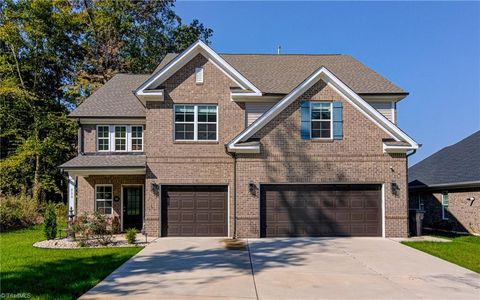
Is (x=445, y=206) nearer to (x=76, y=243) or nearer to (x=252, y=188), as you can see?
(x=252, y=188)


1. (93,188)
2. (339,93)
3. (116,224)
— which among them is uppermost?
(339,93)

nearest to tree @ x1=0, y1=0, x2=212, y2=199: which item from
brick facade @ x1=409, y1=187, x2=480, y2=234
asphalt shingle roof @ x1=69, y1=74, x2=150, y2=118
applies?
asphalt shingle roof @ x1=69, y1=74, x2=150, y2=118

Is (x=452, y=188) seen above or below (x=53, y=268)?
above

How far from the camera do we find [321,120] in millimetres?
16312

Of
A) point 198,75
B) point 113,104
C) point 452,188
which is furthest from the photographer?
point 452,188

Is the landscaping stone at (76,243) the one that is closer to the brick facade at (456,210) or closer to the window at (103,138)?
the window at (103,138)

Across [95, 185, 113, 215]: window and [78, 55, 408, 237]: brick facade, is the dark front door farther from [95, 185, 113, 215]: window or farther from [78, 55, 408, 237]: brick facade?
[78, 55, 408, 237]: brick facade

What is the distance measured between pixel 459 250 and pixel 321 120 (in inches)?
270

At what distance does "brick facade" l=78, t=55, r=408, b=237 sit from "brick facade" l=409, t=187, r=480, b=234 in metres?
4.33

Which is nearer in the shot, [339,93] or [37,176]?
[339,93]

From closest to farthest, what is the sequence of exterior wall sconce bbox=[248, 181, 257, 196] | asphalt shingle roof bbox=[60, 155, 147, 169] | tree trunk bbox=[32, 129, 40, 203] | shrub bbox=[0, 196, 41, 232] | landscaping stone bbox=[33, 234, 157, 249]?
1. landscaping stone bbox=[33, 234, 157, 249]
2. exterior wall sconce bbox=[248, 181, 257, 196]
3. asphalt shingle roof bbox=[60, 155, 147, 169]
4. shrub bbox=[0, 196, 41, 232]
5. tree trunk bbox=[32, 129, 40, 203]

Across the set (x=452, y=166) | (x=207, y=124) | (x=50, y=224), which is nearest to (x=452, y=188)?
(x=452, y=166)

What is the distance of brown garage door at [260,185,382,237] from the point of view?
16031 millimetres

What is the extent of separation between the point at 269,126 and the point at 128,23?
74.3 ft
